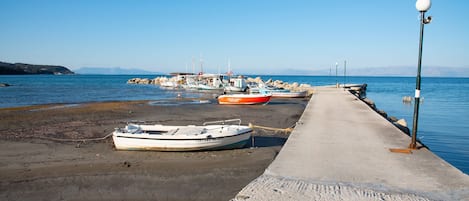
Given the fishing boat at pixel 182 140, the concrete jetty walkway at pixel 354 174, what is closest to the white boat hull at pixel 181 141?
the fishing boat at pixel 182 140

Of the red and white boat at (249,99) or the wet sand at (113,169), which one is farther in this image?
the red and white boat at (249,99)

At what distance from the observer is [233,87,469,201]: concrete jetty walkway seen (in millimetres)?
5223

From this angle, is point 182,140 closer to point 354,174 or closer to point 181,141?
point 181,141

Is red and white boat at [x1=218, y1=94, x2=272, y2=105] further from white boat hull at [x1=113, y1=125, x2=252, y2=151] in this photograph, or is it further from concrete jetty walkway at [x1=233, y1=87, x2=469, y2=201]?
concrete jetty walkway at [x1=233, y1=87, x2=469, y2=201]

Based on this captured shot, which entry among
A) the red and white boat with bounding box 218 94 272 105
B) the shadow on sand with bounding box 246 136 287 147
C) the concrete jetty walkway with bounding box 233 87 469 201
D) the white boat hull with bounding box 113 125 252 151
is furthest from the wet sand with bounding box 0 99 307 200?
the red and white boat with bounding box 218 94 272 105

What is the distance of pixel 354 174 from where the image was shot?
625cm

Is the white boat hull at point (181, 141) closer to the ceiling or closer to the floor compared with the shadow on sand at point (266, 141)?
closer to the ceiling

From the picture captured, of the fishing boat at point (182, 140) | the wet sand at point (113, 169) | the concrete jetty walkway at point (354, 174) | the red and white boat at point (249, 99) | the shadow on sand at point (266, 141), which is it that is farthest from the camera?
the red and white boat at point (249, 99)

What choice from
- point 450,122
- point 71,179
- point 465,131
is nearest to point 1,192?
point 71,179

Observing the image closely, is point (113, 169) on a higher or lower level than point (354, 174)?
lower

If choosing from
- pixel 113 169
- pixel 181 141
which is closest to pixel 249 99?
pixel 181 141

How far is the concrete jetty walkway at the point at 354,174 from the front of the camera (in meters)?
5.22

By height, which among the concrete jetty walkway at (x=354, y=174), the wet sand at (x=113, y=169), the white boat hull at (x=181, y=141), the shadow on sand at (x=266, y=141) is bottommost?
the wet sand at (x=113, y=169)

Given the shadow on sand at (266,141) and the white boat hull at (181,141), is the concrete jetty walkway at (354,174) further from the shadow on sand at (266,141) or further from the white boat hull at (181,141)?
the shadow on sand at (266,141)
